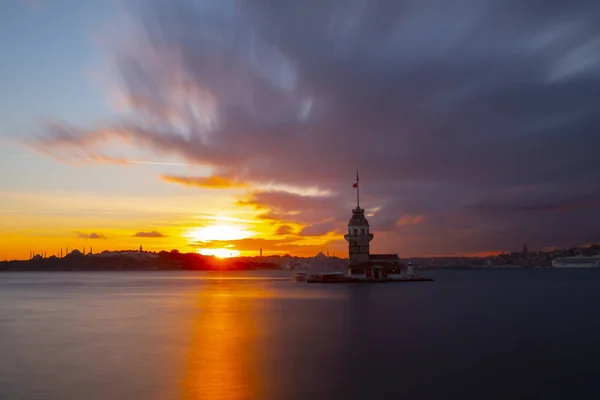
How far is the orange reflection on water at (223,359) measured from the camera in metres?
23.1

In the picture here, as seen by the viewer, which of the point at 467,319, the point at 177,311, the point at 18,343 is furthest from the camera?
the point at 177,311

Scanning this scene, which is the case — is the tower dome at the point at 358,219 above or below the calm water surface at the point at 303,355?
above

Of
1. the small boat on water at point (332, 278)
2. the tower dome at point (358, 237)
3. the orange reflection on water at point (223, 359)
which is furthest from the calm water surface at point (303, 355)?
the small boat on water at point (332, 278)

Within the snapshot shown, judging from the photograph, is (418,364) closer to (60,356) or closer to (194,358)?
(194,358)

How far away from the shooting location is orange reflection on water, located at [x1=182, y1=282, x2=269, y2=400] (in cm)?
2312

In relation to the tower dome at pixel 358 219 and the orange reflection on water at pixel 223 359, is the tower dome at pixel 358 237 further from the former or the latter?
the orange reflection on water at pixel 223 359

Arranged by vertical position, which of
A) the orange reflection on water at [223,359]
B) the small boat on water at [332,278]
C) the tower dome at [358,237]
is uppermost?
the tower dome at [358,237]

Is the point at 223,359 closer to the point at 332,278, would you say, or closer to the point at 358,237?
the point at 358,237

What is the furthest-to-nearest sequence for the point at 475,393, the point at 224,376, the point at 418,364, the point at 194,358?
the point at 194,358, the point at 418,364, the point at 224,376, the point at 475,393

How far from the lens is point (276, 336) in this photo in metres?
38.4

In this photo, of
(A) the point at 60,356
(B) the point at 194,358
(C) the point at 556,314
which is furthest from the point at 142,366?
(C) the point at 556,314

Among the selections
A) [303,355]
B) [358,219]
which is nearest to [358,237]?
[358,219]

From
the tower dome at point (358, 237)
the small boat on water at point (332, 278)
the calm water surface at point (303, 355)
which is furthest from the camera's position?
the small boat on water at point (332, 278)

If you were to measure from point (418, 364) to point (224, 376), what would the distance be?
9948 millimetres
